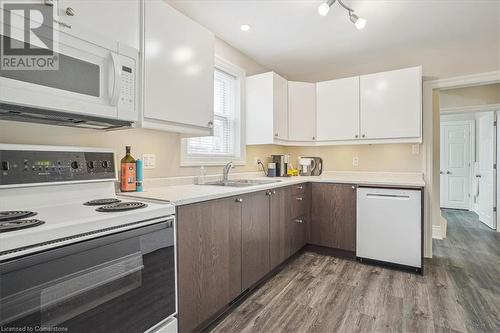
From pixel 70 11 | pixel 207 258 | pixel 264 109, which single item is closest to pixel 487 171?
pixel 264 109

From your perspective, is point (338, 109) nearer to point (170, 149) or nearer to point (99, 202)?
point (170, 149)

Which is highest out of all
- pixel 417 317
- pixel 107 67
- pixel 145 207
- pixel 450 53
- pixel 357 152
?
pixel 450 53

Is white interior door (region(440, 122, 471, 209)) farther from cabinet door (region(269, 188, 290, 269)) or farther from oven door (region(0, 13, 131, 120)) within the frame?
oven door (region(0, 13, 131, 120))

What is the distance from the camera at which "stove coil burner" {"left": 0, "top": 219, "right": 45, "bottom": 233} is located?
0.86 m

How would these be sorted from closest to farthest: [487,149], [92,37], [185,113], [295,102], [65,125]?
[92,37]
[65,125]
[185,113]
[295,102]
[487,149]

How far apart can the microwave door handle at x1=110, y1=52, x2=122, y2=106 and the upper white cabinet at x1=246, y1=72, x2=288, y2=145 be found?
1.99 m

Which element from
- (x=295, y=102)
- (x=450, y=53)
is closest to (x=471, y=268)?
(x=450, y=53)

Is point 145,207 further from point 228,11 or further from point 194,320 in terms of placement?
point 228,11

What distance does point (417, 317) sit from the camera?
1.89 m

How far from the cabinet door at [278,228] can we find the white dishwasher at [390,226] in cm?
86

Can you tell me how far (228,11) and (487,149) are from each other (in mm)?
5132

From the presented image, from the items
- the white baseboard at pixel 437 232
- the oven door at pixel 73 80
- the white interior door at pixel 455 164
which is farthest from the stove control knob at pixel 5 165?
the white interior door at pixel 455 164

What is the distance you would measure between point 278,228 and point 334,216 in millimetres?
Result: 855

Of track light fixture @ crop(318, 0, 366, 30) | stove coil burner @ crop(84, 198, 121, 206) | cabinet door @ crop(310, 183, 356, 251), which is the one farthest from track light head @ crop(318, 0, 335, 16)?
stove coil burner @ crop(84, 198, 121, 206)
